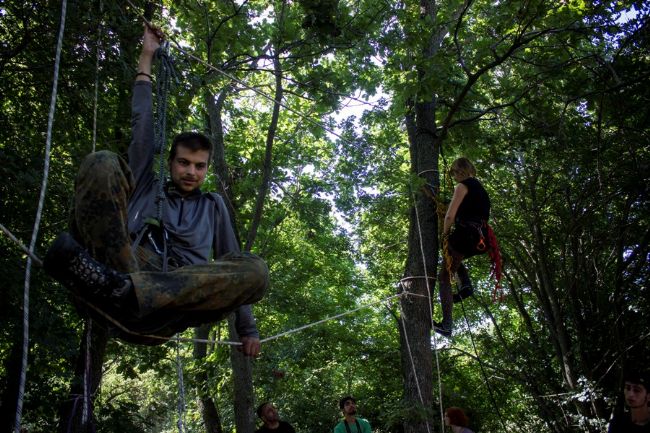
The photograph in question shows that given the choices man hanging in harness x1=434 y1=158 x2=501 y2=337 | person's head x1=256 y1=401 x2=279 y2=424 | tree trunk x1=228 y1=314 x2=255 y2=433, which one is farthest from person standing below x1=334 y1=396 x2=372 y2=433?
tree trunk x1=228 y1=314 x2=255 y2=433

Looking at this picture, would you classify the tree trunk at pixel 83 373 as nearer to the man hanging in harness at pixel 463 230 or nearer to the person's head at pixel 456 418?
the man hanging in harness at pixel 463 230

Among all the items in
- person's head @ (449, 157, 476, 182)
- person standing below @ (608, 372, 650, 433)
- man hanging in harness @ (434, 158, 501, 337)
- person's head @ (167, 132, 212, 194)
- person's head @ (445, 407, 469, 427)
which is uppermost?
person's head @ (449, 157, 476, 182)

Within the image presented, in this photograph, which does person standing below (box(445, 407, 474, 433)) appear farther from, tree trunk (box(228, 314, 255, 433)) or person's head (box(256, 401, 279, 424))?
tree trunk (box(228, 314, 255, 433))

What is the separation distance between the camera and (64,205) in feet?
18.6

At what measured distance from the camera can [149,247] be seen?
2529 mm

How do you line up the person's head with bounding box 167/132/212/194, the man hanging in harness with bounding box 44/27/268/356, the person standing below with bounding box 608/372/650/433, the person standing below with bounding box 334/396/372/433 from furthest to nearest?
the person standing below with bounding box 334/396/372/433, the person standing below with bounding box 608/372/650/433, the person's head with bounding box 167/132/212/194, the man hanging in harness with bounding box 44/27/268/356

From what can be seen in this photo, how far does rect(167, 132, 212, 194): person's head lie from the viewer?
2.72 m

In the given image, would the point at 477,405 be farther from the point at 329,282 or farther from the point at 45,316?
the point at 45,316

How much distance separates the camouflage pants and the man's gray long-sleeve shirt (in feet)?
0.52

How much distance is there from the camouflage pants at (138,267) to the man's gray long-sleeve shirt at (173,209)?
16 centimetres

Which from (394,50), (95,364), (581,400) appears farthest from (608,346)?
(95,364)

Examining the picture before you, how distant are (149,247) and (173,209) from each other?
254 mm

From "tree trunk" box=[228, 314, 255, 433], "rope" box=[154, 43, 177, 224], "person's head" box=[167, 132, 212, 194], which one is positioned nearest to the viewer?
"rope" box=[154, 43, 177, 224]

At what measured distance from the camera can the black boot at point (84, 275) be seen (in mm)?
1941
